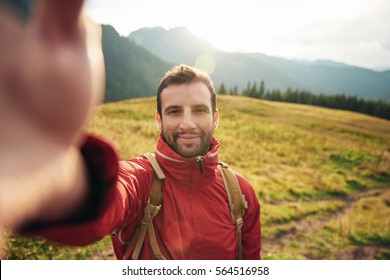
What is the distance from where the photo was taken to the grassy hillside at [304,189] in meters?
4.70

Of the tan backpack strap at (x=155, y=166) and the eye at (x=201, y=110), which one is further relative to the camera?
the eye at (x=201, y=110)

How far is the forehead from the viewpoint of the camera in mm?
1724

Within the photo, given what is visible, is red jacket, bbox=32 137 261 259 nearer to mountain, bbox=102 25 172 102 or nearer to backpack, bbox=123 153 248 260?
backpack, bbox=123 153 248 260

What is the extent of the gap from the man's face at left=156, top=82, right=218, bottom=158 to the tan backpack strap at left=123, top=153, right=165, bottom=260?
0.28 metres

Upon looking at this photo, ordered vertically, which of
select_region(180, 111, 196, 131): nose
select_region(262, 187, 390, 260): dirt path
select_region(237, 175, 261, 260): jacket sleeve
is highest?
select_region(180, 111, 196, 131): nose

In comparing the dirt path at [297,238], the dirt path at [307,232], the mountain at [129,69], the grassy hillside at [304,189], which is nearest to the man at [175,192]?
the grassy hillside at [304,189]

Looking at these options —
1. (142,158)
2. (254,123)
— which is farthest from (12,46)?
(254,123)

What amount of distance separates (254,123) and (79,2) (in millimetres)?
19322

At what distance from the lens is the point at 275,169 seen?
9867 millimetres

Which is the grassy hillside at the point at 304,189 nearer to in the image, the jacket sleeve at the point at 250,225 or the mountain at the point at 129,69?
the jacket sleeve at the point at 250,225

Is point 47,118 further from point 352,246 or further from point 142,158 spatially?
point 352,246

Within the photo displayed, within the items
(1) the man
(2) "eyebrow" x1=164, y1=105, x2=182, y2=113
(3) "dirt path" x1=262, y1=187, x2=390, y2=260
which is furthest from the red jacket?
(3) "dirt path" x1=262, y1=187, x2=390, y2=260
